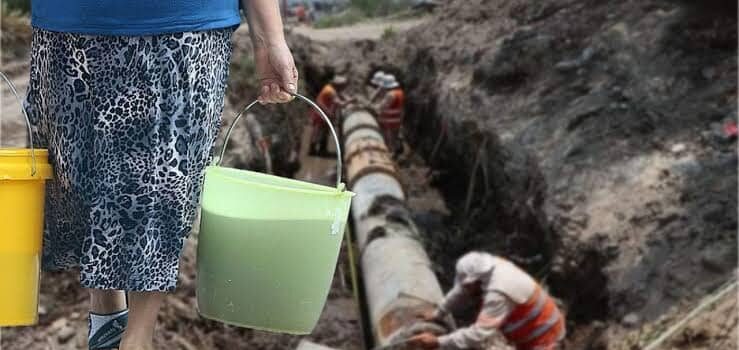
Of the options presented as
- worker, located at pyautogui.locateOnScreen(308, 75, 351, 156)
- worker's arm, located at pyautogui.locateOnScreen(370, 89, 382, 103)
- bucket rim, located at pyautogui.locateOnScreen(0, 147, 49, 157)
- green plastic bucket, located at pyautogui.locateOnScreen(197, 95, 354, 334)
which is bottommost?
Answer: worker, located at pyautogui.locateOnScreen(308, 75, 351, 156)

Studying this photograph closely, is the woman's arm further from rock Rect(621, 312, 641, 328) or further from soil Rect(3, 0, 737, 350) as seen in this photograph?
rock Rect(621, 312, 641, 328)

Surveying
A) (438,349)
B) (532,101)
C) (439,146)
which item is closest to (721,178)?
(438,349)

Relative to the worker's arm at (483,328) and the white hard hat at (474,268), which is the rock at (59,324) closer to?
the worker's arm at (483,328)

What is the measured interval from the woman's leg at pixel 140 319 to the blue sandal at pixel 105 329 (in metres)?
0.14

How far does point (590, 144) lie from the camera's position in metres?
7.94

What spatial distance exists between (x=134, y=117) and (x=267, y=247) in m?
0.40

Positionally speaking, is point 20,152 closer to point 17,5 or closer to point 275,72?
point 275,72

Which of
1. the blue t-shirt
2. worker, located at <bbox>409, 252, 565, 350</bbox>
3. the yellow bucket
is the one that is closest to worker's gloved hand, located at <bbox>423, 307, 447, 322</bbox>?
worker, located at <bbox>409, 252, 565, 350</bbox>

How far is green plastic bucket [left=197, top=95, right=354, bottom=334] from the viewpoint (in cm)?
221

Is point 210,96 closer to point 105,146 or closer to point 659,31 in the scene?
point 105,146

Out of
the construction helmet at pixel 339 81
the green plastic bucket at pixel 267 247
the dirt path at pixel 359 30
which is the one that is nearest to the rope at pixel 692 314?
the green plastic bucket at pixel 267 247

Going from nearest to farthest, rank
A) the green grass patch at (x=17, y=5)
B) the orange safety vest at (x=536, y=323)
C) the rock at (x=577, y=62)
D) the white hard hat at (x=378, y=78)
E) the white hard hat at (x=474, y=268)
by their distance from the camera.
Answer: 1. the orange safety vest at (x=536, y=323)
2. the white hard hat at (x=474, y=268)
3. the rock at (x=577, y=62)
4. the green grass patch at (x=17, y=5)
5. the white hard hat at (x=378, y=78)

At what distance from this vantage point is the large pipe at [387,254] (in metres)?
5.75

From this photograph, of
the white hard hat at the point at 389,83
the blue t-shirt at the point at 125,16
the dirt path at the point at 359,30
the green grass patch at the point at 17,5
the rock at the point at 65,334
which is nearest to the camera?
the blue t-shirt at the point at 125,16
